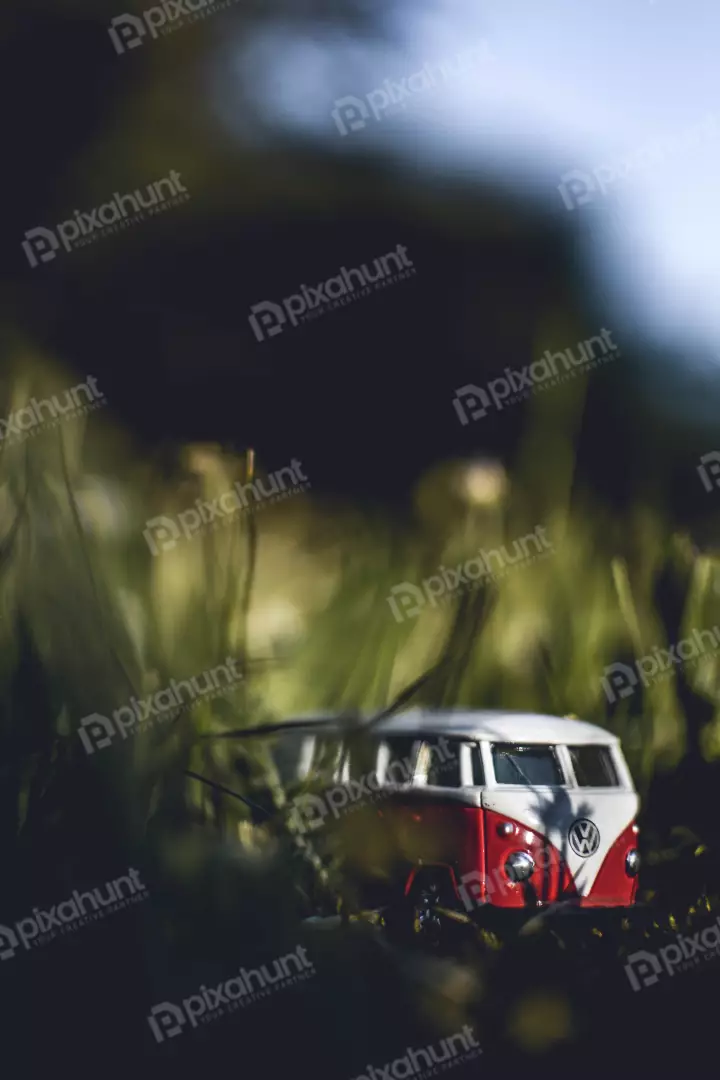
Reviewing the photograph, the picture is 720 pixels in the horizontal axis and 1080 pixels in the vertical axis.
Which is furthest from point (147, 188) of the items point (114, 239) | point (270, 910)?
point (270, 910)

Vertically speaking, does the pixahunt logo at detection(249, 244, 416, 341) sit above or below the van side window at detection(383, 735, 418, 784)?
above

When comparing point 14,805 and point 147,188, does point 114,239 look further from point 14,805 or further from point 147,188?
point 14,805

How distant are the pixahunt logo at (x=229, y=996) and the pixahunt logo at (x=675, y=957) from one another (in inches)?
48.9

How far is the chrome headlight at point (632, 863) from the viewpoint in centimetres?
482

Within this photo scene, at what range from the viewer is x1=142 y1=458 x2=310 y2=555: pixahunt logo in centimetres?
463

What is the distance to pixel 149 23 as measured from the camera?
461 centimetres

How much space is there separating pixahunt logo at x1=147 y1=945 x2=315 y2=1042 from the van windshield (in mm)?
949

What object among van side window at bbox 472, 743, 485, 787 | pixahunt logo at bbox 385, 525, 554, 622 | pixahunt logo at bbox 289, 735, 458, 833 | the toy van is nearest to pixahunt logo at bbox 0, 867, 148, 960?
pixahunt logo at bbox 289, 735, 458, 833

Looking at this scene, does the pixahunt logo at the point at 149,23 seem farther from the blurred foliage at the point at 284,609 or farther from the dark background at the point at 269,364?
the blurred foliage at the point at 284,609

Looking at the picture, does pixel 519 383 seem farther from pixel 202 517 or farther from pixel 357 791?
pixel 357 791

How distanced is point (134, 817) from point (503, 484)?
2.21m

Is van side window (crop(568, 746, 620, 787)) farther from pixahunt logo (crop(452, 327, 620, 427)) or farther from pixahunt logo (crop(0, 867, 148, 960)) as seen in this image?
pixahunt logo (crop(0, 867, 148, 960))

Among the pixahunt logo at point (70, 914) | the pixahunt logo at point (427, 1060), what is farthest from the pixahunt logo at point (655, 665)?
the pixahunt logo at point (70, 914)

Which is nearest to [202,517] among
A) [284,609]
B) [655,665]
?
[284,609]
